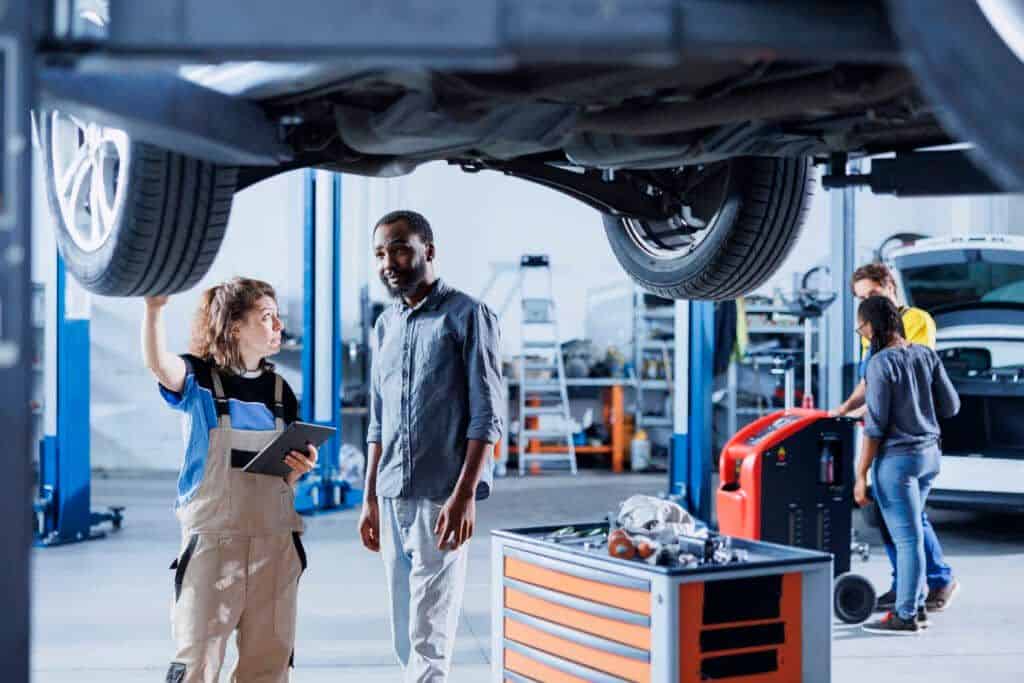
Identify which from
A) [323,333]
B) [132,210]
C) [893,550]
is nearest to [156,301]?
[132,210]

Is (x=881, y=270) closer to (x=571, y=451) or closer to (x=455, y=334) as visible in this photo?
(x=455, y=334)

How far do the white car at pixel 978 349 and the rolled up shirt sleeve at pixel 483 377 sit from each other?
3.71 metres

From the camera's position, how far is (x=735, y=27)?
1.27 meters

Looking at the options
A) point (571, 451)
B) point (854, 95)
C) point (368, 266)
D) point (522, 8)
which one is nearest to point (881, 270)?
point (854, 95)

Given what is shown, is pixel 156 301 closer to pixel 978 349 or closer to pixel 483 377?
pixel 483 377

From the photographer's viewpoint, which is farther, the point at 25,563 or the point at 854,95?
the point at 854,95

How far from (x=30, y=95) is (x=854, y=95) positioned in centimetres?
117

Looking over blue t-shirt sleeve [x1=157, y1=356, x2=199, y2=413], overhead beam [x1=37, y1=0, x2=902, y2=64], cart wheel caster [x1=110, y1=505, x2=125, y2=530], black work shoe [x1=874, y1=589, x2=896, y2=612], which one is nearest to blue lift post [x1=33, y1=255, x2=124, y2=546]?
cart wheel caster [x1=110, y1=505, x2=125, y2=530]

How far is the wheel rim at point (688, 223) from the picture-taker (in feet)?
9.74

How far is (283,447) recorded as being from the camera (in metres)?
2.78

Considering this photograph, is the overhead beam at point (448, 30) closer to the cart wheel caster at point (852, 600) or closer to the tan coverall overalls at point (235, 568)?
the tan coverall overalls at point (235, 568)

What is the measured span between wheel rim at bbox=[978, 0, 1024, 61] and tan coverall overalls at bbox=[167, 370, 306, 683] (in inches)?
83.4

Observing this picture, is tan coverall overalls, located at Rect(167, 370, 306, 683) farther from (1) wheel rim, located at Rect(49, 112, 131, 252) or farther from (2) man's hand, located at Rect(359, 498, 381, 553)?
(1) wheel rim, located at Rect(49, 112, 131, 252)

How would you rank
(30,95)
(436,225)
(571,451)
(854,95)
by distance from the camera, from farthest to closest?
(436,225) < (571,451) < (854,95) < (30,95)
